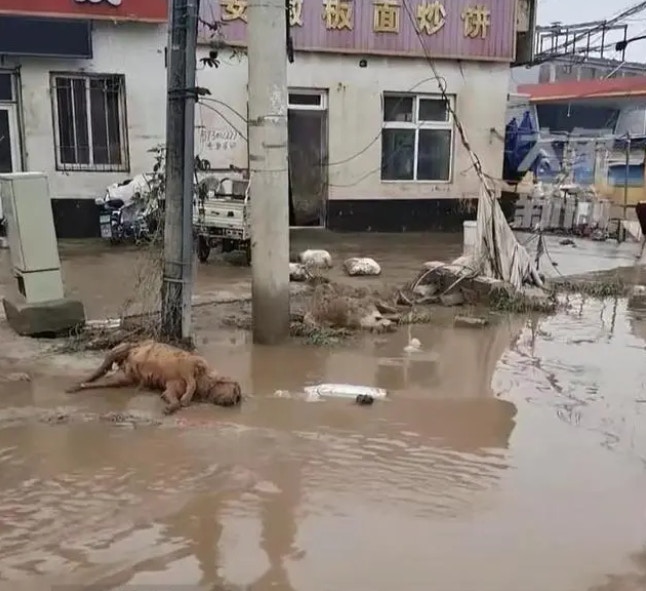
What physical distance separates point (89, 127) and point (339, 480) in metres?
10.7

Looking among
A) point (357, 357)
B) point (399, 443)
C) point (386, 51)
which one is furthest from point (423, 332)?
point (386, 51)

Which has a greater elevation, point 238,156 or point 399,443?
point 238,156

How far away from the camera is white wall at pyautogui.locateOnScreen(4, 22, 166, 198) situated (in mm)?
13078

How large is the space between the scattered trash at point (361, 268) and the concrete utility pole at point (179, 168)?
4.12 m

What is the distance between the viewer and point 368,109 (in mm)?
15172

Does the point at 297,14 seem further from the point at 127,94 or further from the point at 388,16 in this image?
the point at 127,94

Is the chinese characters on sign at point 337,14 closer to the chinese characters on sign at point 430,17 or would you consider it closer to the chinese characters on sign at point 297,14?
the chinese characters on sign at point 297,14

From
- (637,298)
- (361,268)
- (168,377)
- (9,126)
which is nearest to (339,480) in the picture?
(168,377)

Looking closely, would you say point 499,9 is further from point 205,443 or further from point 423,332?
point 205,443

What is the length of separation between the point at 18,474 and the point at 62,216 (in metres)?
9.81

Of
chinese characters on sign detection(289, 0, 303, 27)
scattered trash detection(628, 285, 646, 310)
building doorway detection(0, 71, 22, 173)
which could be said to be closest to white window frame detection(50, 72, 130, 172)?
building doorway detection(0, 71, 22, 173)

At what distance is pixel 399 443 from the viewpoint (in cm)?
501

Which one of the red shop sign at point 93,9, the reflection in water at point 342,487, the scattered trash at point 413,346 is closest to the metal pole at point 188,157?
the reflection in water at point 342,487

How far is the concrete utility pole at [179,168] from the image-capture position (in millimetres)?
6590
